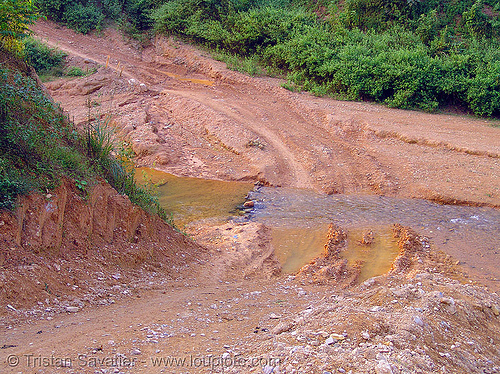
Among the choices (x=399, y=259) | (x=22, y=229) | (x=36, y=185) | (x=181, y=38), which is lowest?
(x=399, y=259)

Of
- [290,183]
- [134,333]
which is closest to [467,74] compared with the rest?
[290,183]

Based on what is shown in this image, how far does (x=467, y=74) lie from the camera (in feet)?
47.8

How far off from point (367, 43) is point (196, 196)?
9934mm

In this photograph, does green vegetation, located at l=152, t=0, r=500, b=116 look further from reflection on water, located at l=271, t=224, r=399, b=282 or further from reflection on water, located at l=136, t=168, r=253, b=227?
reflection on water, located at l=271, t=224, r=399, b=282

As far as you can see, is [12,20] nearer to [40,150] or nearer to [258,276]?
[40,150]

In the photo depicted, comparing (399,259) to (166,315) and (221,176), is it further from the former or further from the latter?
(221,176)

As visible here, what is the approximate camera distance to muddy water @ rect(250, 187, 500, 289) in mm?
8047

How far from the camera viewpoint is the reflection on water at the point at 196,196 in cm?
962

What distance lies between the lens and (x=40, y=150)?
202 inches

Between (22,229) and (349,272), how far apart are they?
4.84 meters

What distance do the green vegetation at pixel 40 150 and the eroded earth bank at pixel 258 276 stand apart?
23cm

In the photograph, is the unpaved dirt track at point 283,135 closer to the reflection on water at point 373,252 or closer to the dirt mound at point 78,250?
the reflection on water at point 373,252

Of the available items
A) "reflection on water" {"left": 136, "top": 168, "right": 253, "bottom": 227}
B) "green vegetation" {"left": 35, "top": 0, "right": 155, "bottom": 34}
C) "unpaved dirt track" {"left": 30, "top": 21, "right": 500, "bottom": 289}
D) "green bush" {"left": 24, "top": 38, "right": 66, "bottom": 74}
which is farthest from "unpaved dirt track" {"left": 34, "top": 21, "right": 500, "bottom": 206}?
"green vegetation" {"left": 35, "top": 0, "right": 155, "bottom": 34}

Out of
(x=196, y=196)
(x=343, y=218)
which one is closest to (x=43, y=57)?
(x=196, y=196)
